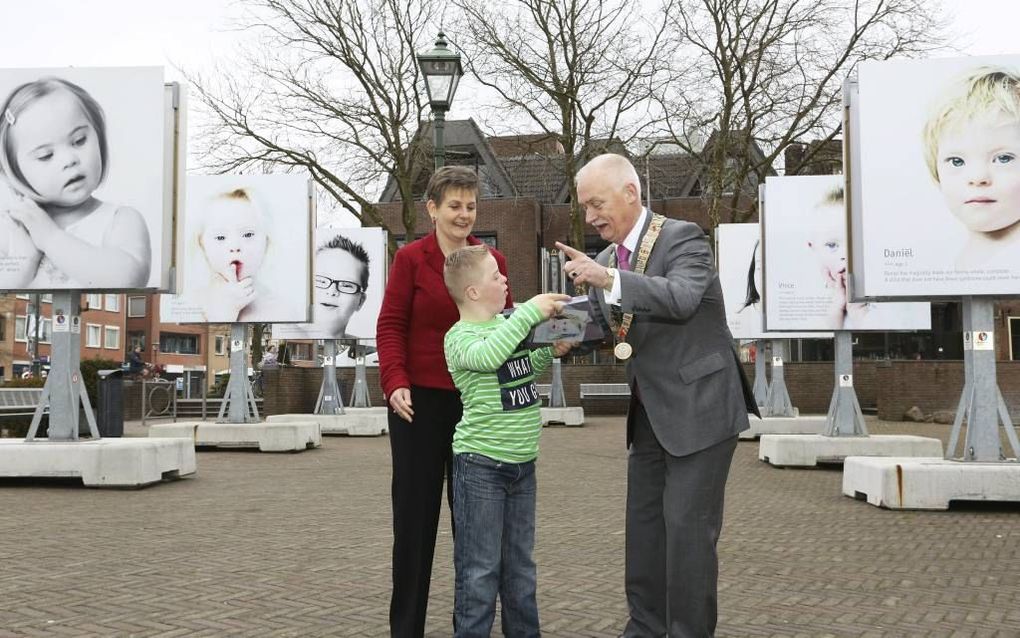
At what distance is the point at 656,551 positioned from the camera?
362 centimetres

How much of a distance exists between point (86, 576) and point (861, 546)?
4.73m

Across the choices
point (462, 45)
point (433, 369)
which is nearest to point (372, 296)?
point (462, 45)

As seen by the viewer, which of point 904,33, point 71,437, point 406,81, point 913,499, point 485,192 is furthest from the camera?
point 485,192

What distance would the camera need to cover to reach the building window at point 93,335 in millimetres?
68062

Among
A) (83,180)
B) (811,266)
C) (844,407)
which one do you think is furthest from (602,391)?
(83,180)

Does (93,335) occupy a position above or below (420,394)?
above

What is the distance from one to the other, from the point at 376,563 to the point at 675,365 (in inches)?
119

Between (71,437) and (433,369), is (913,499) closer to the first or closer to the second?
(433,369)

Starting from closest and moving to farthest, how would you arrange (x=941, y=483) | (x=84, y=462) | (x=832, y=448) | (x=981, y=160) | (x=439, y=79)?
(x=941, y=483) → (x=981, y=160) → (x=84, y=462) → (x=439, y=79) → (x=832, y=448)

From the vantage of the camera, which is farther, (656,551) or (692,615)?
(656,551)

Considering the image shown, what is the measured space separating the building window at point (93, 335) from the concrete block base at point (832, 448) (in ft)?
210

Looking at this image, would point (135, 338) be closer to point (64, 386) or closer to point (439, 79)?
point (64, 386)

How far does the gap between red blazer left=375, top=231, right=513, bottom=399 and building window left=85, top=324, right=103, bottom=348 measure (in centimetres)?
6960

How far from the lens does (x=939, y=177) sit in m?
8.64
